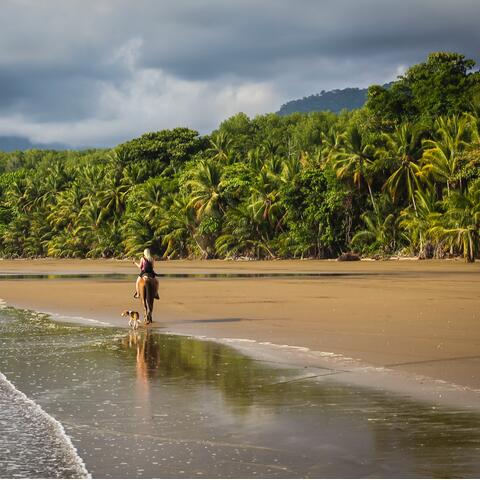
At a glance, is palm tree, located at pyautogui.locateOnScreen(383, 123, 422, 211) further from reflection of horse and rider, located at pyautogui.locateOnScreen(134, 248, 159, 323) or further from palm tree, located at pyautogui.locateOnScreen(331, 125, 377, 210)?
reflection of horse and rider, located at pyautogui.locateOnScreen(134, 248, 159, 323)

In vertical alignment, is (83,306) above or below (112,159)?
below

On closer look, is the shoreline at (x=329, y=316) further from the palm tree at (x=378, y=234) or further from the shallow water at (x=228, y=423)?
the palm tree at (x=378, y=234)

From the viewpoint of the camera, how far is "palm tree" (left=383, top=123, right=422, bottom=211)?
50812 millimetres

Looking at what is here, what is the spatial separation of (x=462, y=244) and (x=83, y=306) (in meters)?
28.7

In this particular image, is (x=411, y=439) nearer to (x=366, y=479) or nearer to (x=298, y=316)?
(x=366, y=479)

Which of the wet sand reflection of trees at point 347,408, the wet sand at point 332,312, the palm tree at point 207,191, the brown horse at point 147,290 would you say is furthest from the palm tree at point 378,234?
the wet sand reflection of trees at point 347,408

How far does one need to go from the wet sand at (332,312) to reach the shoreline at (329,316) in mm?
17

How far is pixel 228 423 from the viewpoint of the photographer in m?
6.97

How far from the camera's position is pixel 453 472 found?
539 cm

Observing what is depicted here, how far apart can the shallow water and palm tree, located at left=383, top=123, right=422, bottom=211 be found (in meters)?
41.7

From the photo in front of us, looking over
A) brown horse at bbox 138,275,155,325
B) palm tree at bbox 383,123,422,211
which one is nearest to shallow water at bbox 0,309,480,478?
brown horse at bbox 138,275,155,325

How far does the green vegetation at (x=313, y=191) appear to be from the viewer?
47844mm

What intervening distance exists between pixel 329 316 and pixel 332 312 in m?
0.83

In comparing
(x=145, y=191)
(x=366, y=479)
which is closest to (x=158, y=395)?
(x=366, y=479)
